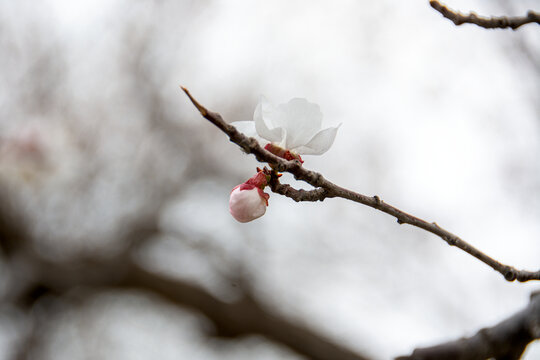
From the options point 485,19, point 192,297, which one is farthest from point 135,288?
point 485,19

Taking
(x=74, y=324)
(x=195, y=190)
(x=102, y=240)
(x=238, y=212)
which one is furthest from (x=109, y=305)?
(x=238, y=212)

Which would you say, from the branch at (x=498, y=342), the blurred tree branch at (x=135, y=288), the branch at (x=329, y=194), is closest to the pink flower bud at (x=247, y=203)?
the branch at (x=329, y=194)

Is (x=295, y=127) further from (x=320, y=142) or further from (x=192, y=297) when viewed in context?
(x=192, y=297)

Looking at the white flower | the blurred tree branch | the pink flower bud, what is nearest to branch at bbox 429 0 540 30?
the white flower

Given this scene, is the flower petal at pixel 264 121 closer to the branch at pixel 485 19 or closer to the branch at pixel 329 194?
the branch at pixel 329 194

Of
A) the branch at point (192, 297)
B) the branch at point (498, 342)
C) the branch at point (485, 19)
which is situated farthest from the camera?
the branch at point (192, 297)

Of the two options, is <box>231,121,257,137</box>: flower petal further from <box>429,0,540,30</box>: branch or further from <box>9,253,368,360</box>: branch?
<box>9,253,368,360</box>: branch
